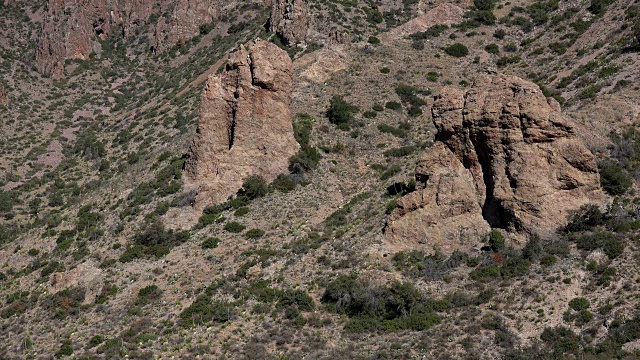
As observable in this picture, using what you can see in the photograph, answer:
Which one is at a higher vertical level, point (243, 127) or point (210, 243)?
point (243, 127)

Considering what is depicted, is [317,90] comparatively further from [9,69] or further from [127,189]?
[9,69]

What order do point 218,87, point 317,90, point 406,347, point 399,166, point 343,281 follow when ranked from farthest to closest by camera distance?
1. point 317,90
2. point 218,87
3. point 399,166
4. point 343,281
5. point 406,347

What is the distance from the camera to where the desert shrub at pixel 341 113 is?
163ft

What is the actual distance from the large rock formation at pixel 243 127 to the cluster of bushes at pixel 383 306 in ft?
44.0

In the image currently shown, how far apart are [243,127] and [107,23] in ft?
197

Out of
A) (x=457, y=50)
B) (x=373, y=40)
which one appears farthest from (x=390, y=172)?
(x=373, y=40)

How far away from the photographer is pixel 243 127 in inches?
1745

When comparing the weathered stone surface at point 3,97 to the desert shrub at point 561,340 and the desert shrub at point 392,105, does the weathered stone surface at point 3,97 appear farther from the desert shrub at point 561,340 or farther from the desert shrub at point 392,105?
the desert shrub at point 561,340

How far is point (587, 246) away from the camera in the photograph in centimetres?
2980

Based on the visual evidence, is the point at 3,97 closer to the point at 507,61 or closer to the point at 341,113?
the point at 341,113

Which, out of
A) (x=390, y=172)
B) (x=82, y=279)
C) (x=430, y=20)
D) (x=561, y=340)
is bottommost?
(x=82, y=279)

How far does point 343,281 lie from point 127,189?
22470 millimetres

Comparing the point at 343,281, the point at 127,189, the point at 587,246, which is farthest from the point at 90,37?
the point at 587,246

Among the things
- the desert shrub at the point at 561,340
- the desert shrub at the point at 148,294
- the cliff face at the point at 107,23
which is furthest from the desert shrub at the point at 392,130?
the cliff face at the point at 107,23
